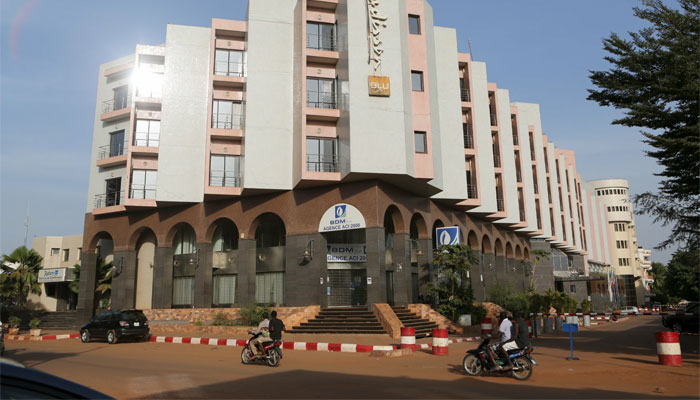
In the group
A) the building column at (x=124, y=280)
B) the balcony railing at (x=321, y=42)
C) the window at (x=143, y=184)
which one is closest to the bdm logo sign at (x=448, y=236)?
the balcony railing at (x=321, y=42)

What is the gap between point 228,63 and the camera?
121 ft

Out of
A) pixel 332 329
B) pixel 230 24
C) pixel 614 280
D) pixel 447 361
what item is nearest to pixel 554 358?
pixel 447 361

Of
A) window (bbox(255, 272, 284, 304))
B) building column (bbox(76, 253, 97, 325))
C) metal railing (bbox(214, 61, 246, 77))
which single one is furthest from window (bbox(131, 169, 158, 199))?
window (bbox(255, 272, 284, 304))

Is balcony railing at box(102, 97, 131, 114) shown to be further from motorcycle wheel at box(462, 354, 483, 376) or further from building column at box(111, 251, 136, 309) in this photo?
motorcycle wheel at box(462, 354, 483, 376)

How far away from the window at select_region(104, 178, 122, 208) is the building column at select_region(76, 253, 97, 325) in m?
4.40

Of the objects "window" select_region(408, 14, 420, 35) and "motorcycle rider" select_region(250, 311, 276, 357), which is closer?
"motorcycle rider" select_region(250, 311, 276, 357)

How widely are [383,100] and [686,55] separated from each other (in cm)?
1727

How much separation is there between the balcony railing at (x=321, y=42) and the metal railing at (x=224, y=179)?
34.1 feet

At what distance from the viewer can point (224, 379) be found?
12945 mm

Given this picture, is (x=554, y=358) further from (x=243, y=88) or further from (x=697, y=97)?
(x=243, y=88)

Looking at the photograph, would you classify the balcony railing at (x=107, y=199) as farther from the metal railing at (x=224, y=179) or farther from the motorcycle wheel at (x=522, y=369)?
the motorcycle wheel at (x=522, y=369)

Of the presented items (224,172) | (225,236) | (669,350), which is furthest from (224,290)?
(669,350)

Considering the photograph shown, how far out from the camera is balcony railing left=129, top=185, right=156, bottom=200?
37.3m

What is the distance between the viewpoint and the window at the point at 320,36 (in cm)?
3397
